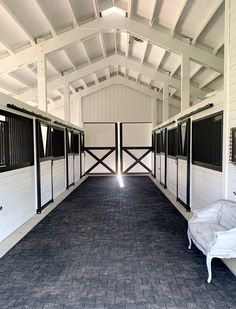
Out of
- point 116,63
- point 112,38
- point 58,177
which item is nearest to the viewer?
point 58,177

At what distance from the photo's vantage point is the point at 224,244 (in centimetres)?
255

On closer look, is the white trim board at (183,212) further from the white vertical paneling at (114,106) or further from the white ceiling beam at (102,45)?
the white vertical paneling at (114,106)

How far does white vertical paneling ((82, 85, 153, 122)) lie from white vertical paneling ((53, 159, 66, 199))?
519cm

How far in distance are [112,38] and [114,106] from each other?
13.5 ft

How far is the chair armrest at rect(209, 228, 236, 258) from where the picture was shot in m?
2.53

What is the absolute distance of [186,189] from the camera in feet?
18.4

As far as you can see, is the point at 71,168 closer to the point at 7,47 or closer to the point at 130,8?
the point at 7,47

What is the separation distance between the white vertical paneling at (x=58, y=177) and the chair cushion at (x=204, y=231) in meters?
4.42

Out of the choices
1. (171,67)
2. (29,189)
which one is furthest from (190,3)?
(29,189)

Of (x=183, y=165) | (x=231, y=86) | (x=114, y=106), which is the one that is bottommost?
(x=183, y=165)

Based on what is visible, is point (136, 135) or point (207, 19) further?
point (136, 135)

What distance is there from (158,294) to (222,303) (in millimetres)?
514

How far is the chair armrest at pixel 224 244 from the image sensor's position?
2.53 m

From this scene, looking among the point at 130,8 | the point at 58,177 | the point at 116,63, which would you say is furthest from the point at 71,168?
the point at 130,8
